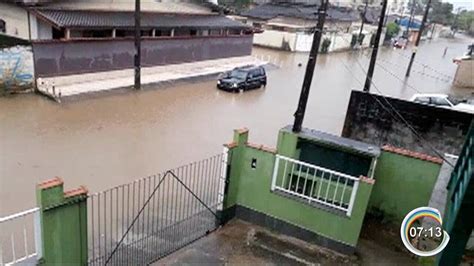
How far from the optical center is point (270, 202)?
7.78m

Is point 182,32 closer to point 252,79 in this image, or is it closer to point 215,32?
point 215,32

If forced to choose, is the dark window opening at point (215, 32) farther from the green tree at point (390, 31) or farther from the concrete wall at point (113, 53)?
the green tree at point (390, 31)

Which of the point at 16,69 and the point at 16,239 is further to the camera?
the point at 16,69

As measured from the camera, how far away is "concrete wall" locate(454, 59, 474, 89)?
2991cm

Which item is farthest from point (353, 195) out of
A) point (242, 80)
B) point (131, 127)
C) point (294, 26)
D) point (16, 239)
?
point (294, 26)

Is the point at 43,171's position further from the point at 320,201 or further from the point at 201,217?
the point at 320,201

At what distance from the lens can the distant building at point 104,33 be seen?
18188 millimetres

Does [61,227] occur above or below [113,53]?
above

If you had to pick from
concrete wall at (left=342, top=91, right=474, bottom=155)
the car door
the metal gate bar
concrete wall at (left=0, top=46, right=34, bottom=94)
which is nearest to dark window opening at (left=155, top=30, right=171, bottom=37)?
the car door

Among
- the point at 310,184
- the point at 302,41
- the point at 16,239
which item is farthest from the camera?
the point at 302,41

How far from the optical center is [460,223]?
421 centimetres

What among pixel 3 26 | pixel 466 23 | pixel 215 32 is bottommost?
pixel 3 26

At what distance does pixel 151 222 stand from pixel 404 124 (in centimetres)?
785

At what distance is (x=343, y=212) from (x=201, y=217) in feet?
9.61
